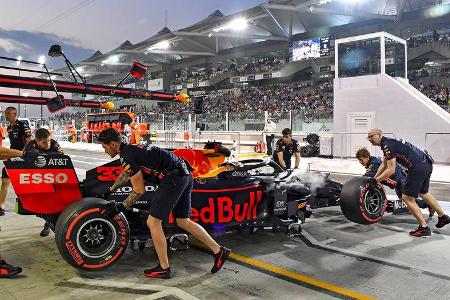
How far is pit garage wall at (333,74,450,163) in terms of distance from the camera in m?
15.5

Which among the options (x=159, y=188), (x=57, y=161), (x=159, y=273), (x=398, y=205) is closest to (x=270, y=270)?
(x=159, y=273)

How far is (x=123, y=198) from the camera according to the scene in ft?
15.8

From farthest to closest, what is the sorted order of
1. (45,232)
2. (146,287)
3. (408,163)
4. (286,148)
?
(286,148) → (408,163) → (45,232) → (146,287)

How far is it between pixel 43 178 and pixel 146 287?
62.2 inches

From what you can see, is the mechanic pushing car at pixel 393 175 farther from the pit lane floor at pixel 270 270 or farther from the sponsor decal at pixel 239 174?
the sponsor decal at pixel 239 174

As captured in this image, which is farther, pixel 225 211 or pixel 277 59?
pixel 277 59

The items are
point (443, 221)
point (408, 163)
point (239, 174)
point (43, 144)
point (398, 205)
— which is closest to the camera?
point (239, 174)

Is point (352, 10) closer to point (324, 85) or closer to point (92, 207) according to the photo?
point (324, 85)

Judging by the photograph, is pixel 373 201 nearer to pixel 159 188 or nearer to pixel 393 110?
pixel 159 188

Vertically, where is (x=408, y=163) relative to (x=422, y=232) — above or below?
above

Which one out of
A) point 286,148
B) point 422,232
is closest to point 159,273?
point 422,232

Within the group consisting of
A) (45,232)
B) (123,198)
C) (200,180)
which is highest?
(200,180)

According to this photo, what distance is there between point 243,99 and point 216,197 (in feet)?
121

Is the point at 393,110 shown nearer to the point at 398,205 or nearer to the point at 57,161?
the point at 398,205
